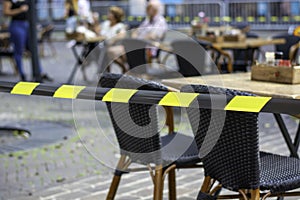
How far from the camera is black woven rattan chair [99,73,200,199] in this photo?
3773mm

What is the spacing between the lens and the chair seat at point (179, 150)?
3973 mm

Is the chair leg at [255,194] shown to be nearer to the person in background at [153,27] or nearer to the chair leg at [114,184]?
the chair leg at [114,184]

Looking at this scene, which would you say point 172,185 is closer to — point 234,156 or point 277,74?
point 277,74

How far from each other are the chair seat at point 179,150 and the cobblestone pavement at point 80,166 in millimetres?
382

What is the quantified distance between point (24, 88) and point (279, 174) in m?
1.53

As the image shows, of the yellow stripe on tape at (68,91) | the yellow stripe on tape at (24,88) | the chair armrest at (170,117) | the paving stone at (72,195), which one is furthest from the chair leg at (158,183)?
the paving stone at (72,195)

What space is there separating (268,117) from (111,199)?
4.26 m

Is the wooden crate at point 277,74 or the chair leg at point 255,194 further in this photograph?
the wooden crate at point 277,74

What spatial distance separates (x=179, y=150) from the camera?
4.18 metres

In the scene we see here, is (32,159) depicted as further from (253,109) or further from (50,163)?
(253,109)

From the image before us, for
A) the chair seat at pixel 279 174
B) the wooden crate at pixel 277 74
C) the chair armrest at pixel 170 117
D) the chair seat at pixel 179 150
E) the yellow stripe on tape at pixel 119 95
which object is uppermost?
the yellow stripe on tape at pixel 119 95

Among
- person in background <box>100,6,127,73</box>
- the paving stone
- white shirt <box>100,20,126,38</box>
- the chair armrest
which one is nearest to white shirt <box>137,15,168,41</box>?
person in background <box>100,6,127,73</box>

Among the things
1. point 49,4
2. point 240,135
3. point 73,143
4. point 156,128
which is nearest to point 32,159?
point 73,143

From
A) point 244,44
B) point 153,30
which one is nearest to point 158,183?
point 244,44
